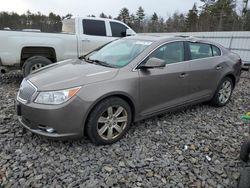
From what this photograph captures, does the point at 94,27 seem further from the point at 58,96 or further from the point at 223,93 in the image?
the point at 58,96

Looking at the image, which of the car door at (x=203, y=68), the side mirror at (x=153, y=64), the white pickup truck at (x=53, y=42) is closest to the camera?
the side mirror at (x=153, y=64)

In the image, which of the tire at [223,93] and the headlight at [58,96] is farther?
the tire at [223,93]

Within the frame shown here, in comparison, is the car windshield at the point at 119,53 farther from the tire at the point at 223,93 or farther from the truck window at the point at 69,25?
the truck window at the point at 69,25

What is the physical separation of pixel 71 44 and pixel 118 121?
374cm

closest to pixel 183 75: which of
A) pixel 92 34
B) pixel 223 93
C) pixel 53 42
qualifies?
pixel 223 93

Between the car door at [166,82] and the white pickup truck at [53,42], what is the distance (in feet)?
11.0

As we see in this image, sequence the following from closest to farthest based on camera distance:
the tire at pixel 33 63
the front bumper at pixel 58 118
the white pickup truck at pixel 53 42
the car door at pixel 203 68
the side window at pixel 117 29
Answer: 1. the front bumper at pixel 58 118
2. the car door at pixel 203 68
3. the white pickup truck at pixel 53 42
4. the tire at pixel 33 63
5. the side window at pixel 117 29

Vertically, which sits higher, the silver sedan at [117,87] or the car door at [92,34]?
the car door at [92,34]

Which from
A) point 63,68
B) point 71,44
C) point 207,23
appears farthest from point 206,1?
point 63,68

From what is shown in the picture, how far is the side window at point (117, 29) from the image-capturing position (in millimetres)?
6944

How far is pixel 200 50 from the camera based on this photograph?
4055 millimetres

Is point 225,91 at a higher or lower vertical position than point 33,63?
lower

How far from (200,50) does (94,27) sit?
3.71m

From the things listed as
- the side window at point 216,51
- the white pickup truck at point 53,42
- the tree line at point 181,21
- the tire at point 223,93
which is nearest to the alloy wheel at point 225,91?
the tire at point 223,93
